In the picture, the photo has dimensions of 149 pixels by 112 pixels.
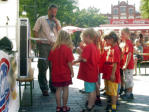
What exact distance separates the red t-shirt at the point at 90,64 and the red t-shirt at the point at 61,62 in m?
0.26

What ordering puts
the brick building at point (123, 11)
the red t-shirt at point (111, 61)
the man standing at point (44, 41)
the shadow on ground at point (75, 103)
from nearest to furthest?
the red t-shirt at point (111, 61) < the shadow on ground at point (75, 103) < the man standing at point (44, 41) < the brick building at point (123, 11)

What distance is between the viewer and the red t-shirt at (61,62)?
4387 mm

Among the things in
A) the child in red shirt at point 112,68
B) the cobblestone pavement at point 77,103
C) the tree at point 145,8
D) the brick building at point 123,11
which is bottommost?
the cobblestone pavement at point 77,103

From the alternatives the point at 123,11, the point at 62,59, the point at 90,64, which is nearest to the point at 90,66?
the point at 90,64

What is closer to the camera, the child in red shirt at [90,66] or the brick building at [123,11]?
the child in red shirt at [90,66]

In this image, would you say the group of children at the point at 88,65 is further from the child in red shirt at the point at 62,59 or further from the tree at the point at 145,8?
the tree at the point at 145,8

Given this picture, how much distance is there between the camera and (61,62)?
4.39 meters

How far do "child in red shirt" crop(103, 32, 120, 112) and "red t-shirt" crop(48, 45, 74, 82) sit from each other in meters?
0.65

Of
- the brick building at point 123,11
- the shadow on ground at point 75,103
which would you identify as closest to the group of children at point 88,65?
the shadow on ground at point 75,103

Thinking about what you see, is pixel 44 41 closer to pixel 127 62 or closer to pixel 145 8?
pixel 127 62

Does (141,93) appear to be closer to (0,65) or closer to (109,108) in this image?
(109,108)

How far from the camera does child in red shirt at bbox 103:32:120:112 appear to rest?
4355 millimetres

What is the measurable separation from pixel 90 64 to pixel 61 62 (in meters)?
0.50

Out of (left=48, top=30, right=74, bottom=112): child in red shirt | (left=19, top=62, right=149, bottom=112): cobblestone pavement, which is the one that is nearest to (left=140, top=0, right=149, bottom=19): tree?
(left=19, top=62, right=149, bottom=112): cobblestone pavement
